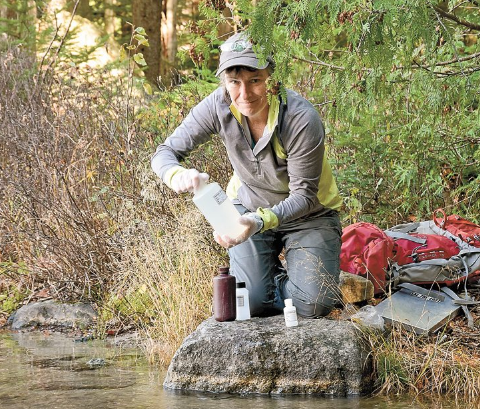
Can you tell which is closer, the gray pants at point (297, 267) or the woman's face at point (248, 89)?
the woman's face at point (248, 89)

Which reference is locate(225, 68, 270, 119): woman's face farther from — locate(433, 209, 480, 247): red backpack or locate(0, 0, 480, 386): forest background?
locate(433, 209, 480, 247): red backpack

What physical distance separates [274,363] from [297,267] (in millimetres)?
803

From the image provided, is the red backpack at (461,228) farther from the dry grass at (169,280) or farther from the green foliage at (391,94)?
the dry grass at (169,280)

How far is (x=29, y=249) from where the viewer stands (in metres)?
7.26

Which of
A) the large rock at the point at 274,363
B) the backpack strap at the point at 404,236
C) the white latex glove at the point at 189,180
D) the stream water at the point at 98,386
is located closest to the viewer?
the stream water at the point at 98,386

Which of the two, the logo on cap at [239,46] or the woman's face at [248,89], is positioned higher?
the logo on cap at [239,46]

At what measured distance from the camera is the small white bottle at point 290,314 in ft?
15.9

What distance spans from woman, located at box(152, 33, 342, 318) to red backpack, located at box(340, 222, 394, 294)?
0.46 meters

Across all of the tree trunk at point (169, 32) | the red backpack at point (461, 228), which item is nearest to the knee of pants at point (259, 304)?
the red backpack at point (461, 228)

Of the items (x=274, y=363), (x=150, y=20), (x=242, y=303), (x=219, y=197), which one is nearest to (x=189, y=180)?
(x=219, y=197)

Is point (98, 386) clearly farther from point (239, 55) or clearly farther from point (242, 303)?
point (239, 55)

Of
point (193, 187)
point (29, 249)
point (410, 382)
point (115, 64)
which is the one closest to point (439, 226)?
point (410, 382)

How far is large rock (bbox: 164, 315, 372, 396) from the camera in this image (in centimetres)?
455

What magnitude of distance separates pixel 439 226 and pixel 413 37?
8.34 feet
